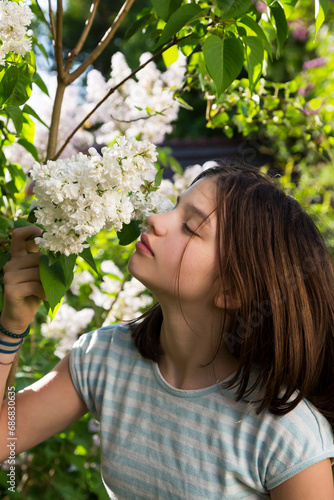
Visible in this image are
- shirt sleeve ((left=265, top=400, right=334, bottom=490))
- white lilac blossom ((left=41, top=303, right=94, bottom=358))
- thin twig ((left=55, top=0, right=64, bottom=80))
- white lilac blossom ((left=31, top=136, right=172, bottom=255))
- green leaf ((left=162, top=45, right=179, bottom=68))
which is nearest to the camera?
white lilac blossom ((left=31, top=136, right=172, bottom=255))

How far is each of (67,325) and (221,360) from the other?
1.10 meters

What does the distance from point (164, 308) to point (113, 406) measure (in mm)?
239

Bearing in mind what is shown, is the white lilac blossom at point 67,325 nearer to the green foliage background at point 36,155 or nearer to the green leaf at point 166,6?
the green foliage background at point 36,155

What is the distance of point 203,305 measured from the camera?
1.08 meters

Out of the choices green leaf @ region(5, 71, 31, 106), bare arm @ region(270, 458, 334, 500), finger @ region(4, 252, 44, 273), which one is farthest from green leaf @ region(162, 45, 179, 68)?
bare arm @ region(270, 458, 334, 500)

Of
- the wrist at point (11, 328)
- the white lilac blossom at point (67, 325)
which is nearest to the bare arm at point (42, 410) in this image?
A: the wrist at point (11, 328)

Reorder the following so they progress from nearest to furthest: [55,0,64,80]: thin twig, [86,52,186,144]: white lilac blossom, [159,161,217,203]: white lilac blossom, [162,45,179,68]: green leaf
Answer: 1. [55,0,64,80]: thin twig
2. [162,45,179,68]: green leaf
3. [86,52,186,144]: white lilac blossom
4. [159,161,217,203]: white lilac blossom

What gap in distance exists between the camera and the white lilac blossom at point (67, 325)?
6.77 feet

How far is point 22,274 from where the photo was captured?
38.4 inches

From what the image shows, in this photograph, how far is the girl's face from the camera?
1.01 m

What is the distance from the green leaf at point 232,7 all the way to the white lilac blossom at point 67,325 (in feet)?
4.50

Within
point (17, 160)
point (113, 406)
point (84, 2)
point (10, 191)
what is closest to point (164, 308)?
point (113, 406)

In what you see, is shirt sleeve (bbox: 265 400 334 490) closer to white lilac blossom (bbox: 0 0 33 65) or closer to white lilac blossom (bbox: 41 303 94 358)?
white lilac blossom (bbox: 0 0 33 65)

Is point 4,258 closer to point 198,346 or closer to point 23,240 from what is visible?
point 23,240
